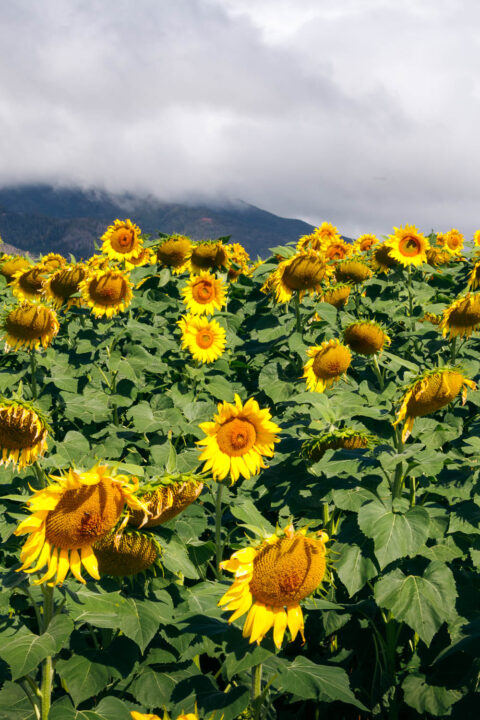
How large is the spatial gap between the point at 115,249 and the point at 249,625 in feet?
18.0

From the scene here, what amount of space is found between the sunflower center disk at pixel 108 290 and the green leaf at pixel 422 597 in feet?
10.7

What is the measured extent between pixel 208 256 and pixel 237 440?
3257 mm

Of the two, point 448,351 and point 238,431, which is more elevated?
point 448,351

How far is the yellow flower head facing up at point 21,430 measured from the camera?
2520 millimetres

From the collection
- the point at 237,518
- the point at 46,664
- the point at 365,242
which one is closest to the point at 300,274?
the point at 237,518

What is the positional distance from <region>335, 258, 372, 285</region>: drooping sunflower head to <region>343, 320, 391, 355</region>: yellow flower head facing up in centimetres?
195

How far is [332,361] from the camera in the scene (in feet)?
12.1

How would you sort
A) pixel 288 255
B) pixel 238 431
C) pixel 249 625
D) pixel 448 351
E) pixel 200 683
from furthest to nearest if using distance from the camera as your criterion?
pixel 448 351, pixel 288 255, pixel 238 431, pixel 200 683, pixel 249 625

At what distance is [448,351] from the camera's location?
4.71m

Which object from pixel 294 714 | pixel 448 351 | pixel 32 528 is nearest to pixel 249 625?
pixel 32 528

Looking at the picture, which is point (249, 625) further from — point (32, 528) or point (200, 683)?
point (32, 528)

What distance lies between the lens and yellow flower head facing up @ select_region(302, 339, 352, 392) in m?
3.69

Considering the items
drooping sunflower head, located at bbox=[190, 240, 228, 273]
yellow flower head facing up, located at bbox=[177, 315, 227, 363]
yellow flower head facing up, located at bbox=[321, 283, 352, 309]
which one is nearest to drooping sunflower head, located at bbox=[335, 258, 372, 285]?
yellow flower head facing up, located at bbox=[321, 283, 352, 309]

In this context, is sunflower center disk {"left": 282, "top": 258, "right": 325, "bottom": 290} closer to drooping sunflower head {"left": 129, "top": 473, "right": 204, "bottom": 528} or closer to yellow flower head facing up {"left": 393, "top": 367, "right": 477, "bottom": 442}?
yellow flower head facing up {"left": 393, "top": 367, "right": 477, "bottom": 442}
